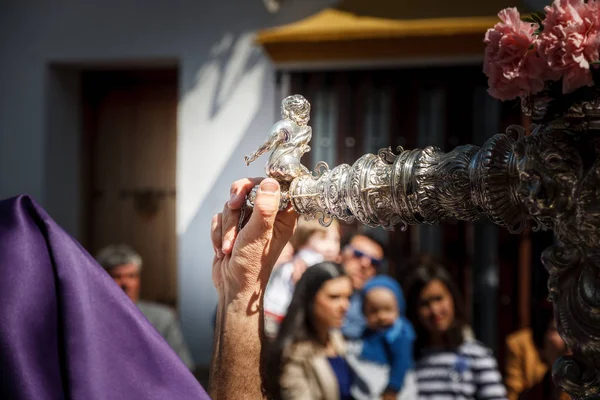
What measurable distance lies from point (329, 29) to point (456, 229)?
1433 millimetres

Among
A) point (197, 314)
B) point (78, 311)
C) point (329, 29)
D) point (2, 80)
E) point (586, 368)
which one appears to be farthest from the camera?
point (2, 80)

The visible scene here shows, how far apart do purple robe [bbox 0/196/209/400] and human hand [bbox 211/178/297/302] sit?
1.28 feet

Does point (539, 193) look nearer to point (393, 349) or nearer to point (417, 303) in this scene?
point (393, 349)

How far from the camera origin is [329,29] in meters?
5.93

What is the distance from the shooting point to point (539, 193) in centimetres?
137

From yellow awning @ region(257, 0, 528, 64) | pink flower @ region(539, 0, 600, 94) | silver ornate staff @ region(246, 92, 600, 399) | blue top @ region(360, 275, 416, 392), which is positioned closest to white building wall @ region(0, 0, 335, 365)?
yellow awning @ region(257, 0, 528, 64)

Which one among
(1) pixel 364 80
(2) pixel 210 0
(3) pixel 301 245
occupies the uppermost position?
(2) pixel 210 0

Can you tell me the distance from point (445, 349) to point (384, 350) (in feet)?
0.82

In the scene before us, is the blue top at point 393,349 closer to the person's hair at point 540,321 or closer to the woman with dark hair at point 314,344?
the woman with dark hair at point 314,344

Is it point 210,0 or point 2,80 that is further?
point 2,80

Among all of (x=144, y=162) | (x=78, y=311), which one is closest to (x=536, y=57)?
(x=78, y=311)

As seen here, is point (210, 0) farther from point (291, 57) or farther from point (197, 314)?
point (197, 314)

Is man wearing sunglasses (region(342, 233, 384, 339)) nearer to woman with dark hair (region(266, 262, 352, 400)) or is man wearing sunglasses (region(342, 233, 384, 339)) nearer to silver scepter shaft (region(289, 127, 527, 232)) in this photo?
woman with dark hair (region(266, 262, 352, 400))

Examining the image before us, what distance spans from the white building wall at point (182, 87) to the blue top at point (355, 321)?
1.78 metres
